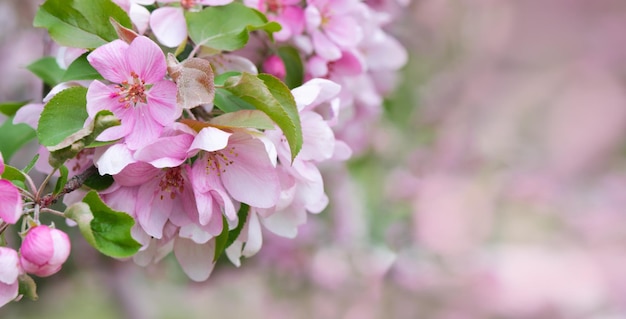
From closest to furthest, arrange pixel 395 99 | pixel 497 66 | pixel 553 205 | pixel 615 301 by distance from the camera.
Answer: pixel 395 99 < pixel 615 301 < pixel 553 205 < pixel 497 66

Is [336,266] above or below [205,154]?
below

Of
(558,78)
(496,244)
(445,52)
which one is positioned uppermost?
(445,52)

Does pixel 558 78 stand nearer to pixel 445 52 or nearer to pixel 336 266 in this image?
pixel 445 52

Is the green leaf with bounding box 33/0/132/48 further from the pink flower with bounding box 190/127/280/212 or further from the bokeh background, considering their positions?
the bokeh background

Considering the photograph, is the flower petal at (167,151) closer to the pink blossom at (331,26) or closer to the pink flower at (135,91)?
the pink flower at (135,91)

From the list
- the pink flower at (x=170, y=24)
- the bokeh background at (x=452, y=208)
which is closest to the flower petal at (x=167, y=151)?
the pink flower at (x=170, y=24)

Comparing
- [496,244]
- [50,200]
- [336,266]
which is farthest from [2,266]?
[496,244]

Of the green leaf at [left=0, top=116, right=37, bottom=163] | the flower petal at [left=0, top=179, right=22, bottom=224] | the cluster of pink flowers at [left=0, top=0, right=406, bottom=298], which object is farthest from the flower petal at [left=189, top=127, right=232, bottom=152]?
the green leaf at [left=0, top=116, right=37, bottom=163]
